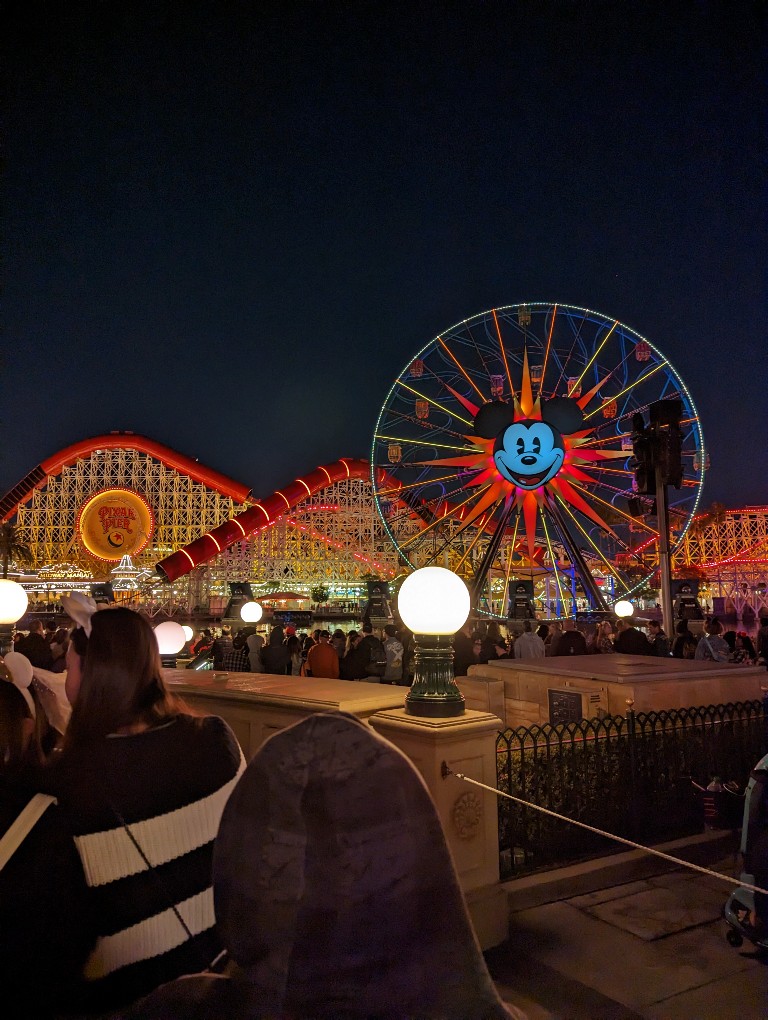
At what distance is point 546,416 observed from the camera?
18531 millimetres

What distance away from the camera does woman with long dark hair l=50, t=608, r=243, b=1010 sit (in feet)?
5.47

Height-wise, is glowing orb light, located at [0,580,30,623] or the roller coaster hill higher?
the roller coaster hill

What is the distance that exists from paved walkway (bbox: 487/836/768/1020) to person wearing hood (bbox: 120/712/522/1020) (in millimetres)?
2705

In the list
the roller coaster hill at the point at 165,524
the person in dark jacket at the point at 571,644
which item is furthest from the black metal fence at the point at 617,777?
the roller coaster hill at the point at 165,524

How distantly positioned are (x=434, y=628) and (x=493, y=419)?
50.1 feet

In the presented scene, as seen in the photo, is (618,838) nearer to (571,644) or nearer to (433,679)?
(433,679)

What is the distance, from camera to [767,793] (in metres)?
3.41

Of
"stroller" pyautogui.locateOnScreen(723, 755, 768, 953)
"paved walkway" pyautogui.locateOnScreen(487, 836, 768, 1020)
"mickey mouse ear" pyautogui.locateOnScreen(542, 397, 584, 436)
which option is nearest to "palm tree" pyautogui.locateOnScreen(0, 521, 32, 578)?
"mickey mouse ear" pyautogui.locateOnScreen(542, 397, 584, 436)

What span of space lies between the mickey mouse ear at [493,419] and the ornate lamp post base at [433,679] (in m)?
15.1

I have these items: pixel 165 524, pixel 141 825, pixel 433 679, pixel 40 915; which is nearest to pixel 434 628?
pixel 433 679

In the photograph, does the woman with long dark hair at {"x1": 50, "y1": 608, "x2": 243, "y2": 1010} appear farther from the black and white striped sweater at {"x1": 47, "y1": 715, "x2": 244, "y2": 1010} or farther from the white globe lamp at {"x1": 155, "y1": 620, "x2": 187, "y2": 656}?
the white globe lamp at {"x1": 155, "y1": 620, "x2": 187, "y2": 656}

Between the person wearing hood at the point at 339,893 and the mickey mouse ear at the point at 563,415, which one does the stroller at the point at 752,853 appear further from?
the mickey mouse ear at the point at 563,415

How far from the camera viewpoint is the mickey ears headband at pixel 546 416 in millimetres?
18562

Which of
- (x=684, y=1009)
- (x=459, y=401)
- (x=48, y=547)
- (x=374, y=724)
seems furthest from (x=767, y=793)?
(x=48, y=547)
